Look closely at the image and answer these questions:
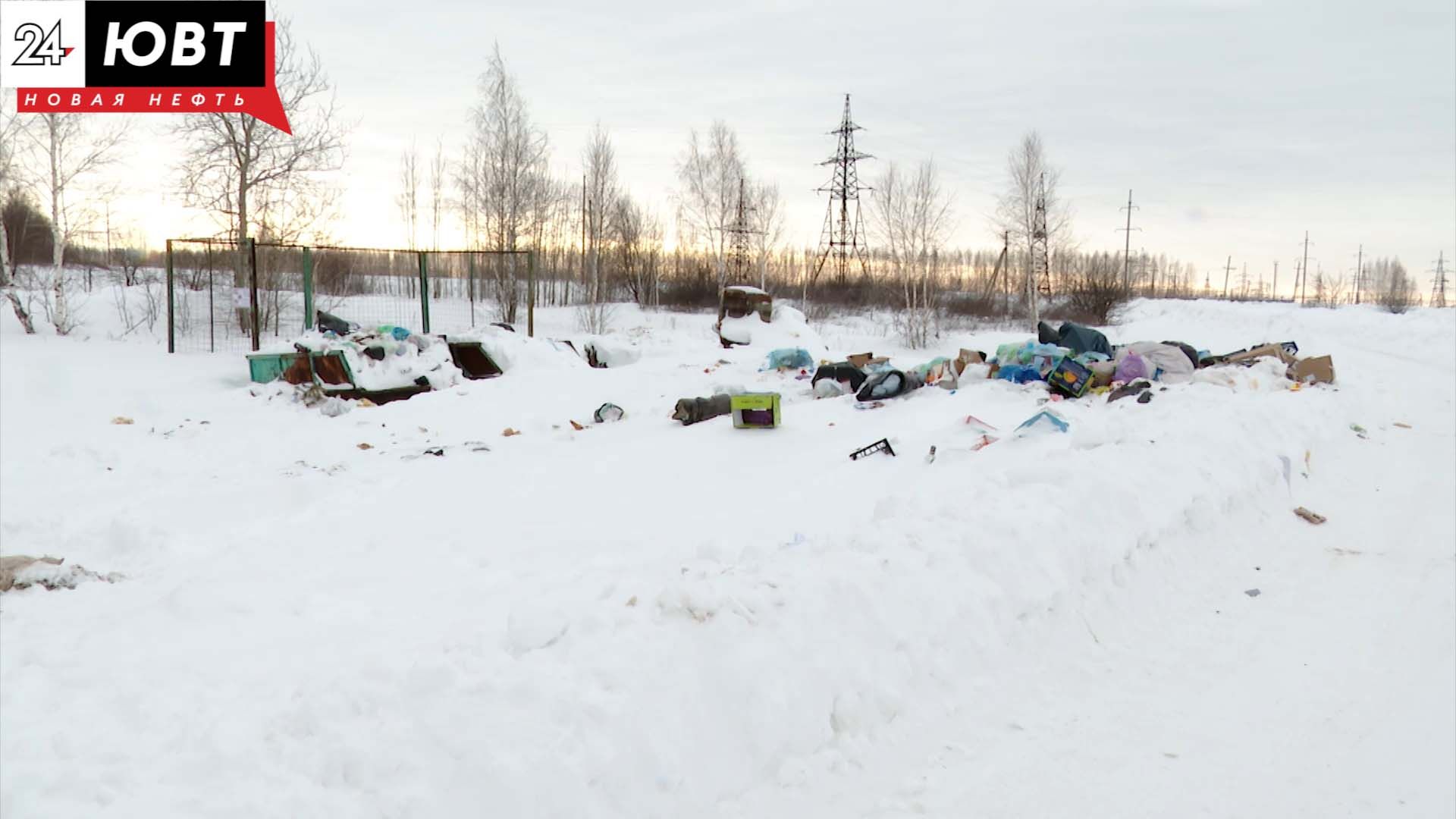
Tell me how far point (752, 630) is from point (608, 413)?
6.68m

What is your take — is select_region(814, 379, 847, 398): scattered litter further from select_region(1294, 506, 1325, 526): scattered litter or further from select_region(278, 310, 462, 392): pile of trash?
select_region(278, 310, 462, 392): pile of trash

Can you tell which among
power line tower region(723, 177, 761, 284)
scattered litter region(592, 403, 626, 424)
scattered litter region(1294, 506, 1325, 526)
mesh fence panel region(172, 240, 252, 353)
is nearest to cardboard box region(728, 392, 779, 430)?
scattered litter region(592, 403, 626, 424)

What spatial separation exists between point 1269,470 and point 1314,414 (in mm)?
2828

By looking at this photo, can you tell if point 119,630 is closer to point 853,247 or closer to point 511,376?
point 511,376

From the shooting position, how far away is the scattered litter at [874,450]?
699cm

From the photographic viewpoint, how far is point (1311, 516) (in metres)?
5.80

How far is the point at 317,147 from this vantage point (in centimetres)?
1645

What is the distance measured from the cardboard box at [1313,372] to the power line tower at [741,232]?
73.9 feet

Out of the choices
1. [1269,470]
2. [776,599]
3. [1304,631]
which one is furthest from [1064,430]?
[776,599]

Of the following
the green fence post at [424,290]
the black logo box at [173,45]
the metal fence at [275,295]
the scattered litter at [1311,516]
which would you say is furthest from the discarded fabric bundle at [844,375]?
the black logo box at [173,45]

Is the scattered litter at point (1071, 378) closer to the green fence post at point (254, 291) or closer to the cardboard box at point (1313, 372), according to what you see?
the cardboard box at point (1313, 372)

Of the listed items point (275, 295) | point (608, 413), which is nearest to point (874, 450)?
point (608, 413)

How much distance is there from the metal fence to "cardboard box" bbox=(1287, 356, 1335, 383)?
41.7 ft

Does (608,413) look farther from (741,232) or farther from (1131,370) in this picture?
(741,232)
